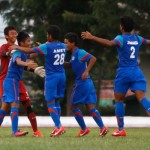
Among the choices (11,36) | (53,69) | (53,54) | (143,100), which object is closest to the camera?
(143,100)

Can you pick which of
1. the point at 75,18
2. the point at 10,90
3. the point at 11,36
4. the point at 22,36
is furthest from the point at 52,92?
the point at 75,18

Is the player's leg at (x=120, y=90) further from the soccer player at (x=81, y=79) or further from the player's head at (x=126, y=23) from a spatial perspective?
the player's head at (x=126, y=23)

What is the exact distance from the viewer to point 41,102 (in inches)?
1519

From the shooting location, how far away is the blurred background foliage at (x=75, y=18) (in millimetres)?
27406

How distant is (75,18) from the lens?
1139 inches

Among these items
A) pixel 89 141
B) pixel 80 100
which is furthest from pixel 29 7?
pixel 89 141

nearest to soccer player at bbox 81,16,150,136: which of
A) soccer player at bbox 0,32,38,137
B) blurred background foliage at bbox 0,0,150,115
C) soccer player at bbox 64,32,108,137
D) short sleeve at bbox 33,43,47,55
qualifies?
soccer player at bbox 64,32,108,137

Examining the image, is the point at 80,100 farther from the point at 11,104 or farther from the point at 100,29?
the point at 100,29

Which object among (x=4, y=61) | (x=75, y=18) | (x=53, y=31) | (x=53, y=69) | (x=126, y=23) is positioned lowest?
(x=75, y=18)

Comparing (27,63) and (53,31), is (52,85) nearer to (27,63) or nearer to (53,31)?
(27,63)

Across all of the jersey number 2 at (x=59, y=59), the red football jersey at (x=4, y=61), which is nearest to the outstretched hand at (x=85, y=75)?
the jersey number 2 at (x=59, y=59)

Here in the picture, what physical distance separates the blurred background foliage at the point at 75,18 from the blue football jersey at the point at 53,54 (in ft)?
48.3

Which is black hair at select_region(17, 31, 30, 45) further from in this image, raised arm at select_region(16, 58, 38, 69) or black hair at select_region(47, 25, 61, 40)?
raised arm at select_region(16, 58, 38, 69)

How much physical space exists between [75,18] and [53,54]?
16.8m
